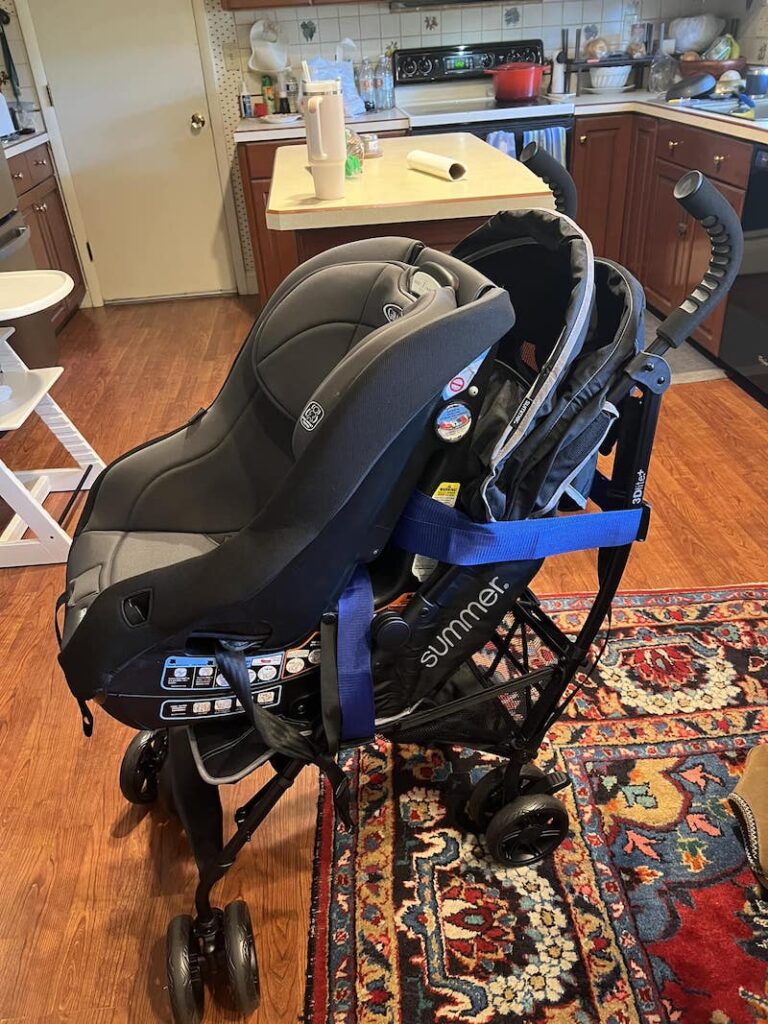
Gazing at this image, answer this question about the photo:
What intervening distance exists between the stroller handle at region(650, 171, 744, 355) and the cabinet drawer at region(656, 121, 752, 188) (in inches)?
84.2

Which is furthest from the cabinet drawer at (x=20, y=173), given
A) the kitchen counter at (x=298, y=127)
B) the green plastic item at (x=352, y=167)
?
the green plastic item at (x=352, y=167)

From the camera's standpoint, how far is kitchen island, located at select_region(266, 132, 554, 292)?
192 cm

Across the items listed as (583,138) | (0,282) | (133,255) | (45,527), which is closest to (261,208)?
(133,255)

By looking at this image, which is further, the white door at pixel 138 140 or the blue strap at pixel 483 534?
the white door at pixel 138 140

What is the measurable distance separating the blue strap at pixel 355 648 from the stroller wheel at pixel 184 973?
0.45m

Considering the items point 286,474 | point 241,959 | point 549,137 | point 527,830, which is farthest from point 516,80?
point 241,959

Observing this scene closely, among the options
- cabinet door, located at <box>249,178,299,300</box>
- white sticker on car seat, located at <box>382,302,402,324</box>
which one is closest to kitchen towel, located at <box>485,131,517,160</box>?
cabinet door, located at <box>249,178,299,300</box>

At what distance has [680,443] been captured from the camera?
266cm

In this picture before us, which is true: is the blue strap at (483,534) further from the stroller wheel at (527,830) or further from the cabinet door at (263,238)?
the cabinet door at (263,238)

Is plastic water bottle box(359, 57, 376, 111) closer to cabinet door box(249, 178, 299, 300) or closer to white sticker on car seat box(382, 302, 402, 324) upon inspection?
cabinet door box(249, 178, 299, 300)

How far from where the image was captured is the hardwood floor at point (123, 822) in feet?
4.12

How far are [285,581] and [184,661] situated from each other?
17 centimetres

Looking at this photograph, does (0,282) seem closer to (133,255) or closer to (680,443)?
(680,443)

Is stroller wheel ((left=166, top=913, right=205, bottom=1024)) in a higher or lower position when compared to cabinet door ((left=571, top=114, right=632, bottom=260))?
lower
